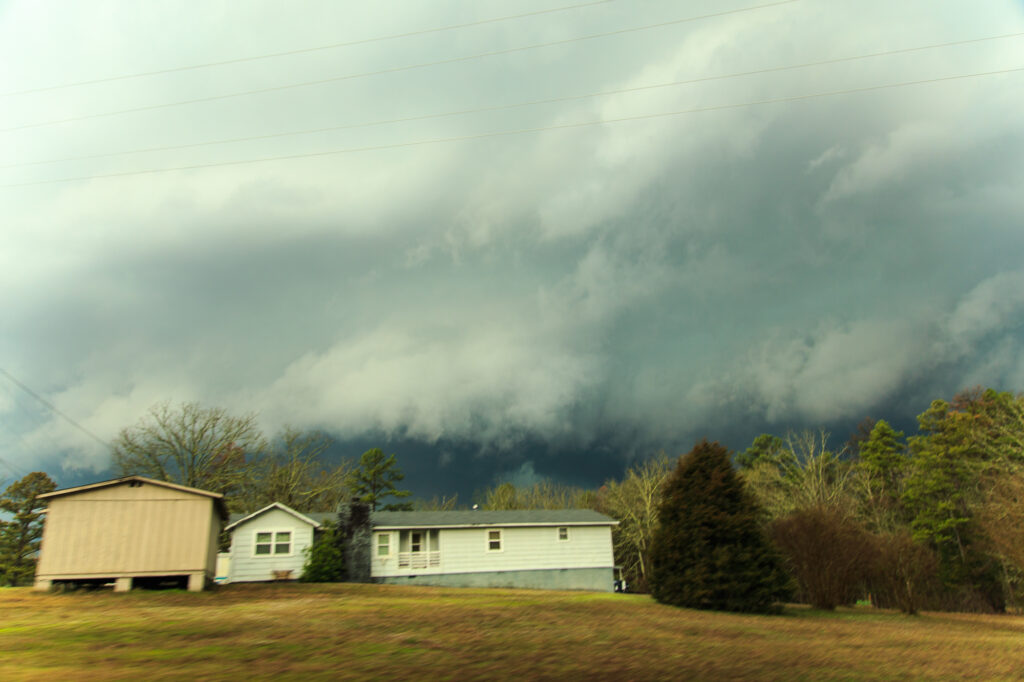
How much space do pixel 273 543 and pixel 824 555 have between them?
84.7 feet

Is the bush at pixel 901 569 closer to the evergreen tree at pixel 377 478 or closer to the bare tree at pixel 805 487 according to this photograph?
the bare tree at pixel 805 487

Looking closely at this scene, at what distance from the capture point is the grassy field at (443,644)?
28.5ft

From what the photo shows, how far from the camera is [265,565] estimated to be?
3167 cm

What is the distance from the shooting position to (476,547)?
34.8m

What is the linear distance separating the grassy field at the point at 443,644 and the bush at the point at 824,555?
21.2 feet

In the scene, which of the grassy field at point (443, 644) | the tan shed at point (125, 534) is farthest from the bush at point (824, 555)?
the tan shed at point (125, 534)

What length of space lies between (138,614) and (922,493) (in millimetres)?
53269

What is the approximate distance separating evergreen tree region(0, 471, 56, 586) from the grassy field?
1476 inches

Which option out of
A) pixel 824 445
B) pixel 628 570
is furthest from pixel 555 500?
pixel 824 445

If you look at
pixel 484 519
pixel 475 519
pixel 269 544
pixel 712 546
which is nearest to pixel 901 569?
pixel 712 546

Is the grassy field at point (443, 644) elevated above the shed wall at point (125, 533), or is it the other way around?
the shed wall at point (125, 533)

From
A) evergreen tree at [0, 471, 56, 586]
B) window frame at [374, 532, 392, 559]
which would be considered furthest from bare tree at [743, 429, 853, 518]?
evergreen tree at [0, 471, 56, 586]

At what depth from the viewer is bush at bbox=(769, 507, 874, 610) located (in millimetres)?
24703

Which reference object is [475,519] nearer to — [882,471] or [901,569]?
[901,569]
